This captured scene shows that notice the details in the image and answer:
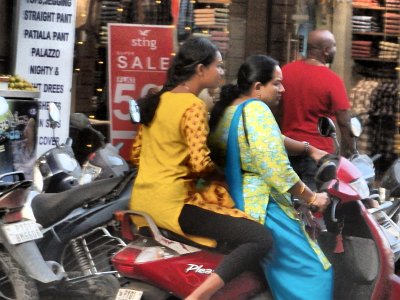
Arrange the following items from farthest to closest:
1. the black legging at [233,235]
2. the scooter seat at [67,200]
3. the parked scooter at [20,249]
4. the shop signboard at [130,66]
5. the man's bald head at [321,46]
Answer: the shop signboard at [130,66]
the man's bald head at [321,46]
the scooter seat at [67,200]
the parked scooter at [20,249]
the black legging at [233,235]

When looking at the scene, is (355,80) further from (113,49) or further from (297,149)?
(297,149)

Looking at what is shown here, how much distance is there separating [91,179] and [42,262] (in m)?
1.17

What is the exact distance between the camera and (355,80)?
10961 millimetres

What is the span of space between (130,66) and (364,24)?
12.9ft

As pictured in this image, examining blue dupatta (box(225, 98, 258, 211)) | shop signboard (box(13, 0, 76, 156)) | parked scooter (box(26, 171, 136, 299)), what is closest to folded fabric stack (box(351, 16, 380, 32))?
shop signboard (box(13, 0, 76, 156))

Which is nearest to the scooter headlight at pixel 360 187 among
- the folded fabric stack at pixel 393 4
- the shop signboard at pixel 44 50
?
the shop signboard at pixel 44 50

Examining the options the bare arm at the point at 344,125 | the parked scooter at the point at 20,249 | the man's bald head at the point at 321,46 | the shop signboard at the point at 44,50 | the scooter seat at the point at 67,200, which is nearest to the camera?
the parked scooter at the point at 20,249

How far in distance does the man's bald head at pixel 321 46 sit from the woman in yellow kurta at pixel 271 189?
2.23m

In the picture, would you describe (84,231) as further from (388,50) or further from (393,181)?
(388,50)

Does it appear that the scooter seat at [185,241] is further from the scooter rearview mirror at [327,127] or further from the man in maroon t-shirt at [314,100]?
the man in maroon t-shirt at [314,100]

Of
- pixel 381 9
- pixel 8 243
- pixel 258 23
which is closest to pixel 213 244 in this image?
pixel 8 243

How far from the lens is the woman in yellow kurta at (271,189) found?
5.27 m

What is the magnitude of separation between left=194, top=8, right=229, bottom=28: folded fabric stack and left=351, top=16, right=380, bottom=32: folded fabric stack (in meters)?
1.64

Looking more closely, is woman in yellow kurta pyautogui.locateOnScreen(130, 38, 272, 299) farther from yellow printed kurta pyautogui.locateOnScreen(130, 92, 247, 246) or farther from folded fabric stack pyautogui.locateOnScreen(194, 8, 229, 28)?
folded fabric stack pyautogui.locateOnScreen(194, 8, 229, 28)
